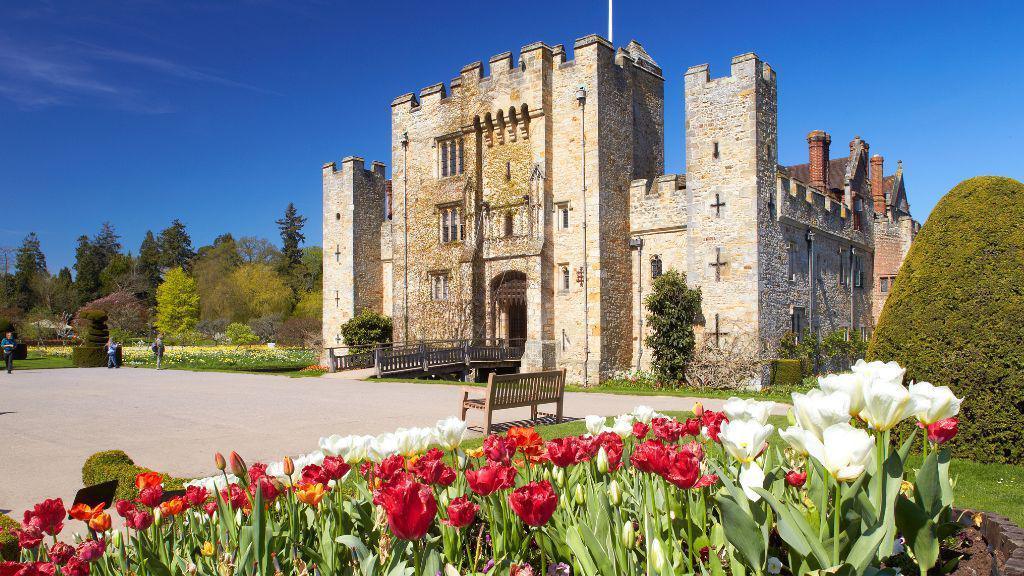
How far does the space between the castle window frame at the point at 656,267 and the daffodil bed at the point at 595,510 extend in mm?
21055

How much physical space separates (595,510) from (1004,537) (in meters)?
2.49

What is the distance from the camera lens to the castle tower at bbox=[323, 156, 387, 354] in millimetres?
34875

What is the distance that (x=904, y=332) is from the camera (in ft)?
26.2

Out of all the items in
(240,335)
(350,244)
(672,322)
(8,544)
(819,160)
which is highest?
(819,160)

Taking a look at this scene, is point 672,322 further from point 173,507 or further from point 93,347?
point 93,347

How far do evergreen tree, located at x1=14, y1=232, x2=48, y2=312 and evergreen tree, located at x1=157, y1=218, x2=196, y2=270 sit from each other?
11.6 meters

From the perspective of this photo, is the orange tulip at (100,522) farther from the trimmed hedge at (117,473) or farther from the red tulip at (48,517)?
the trimmed hedge at (117,473)

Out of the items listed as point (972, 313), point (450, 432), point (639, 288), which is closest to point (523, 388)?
→ point (972, 313)

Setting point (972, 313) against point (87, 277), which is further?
point (87, 277)

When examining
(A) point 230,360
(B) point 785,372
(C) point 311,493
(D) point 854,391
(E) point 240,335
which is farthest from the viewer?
(E) point 240,335

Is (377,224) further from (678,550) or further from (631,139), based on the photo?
(678,550)

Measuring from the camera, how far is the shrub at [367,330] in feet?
103

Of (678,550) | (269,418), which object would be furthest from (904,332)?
(269,418)

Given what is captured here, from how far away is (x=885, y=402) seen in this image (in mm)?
2422
